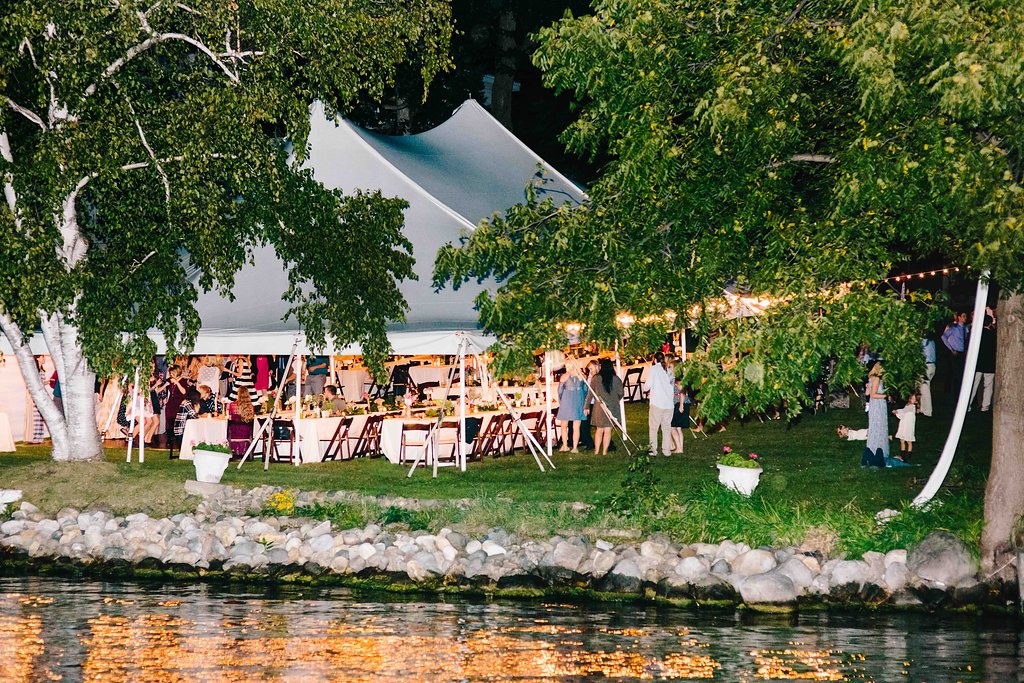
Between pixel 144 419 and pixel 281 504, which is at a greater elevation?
pixel 144 419

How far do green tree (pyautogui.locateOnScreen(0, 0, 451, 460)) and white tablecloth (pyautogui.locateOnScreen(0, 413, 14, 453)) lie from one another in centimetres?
402

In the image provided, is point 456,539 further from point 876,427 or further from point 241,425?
point 241,425

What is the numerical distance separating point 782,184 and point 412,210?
9.23 meters

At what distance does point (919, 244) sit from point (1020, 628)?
3265mm

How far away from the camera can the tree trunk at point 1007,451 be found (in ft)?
38.4

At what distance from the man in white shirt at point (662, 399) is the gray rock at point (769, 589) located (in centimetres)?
746

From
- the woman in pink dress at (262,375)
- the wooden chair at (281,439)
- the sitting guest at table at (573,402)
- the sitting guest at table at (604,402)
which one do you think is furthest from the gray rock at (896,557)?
the woman in pink dress at (262,375)

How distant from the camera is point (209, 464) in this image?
16.4 m

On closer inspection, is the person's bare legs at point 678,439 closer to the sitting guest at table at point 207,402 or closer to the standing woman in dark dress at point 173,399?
the sitting guest at table at point 207,402

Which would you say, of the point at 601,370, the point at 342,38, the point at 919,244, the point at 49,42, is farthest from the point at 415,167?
the point at 919,244

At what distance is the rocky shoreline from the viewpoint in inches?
472

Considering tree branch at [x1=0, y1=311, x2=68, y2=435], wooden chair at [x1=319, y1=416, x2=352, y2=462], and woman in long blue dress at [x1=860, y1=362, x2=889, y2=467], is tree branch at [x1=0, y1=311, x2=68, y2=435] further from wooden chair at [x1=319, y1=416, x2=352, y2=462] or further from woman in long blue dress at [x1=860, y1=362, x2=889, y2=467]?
woman in long blue dress at [x1=860, y1=362, x2=889, y2=467]

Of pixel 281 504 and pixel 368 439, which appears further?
pixel 368 439

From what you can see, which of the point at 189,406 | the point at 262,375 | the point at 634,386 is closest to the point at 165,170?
the point at 189,406
